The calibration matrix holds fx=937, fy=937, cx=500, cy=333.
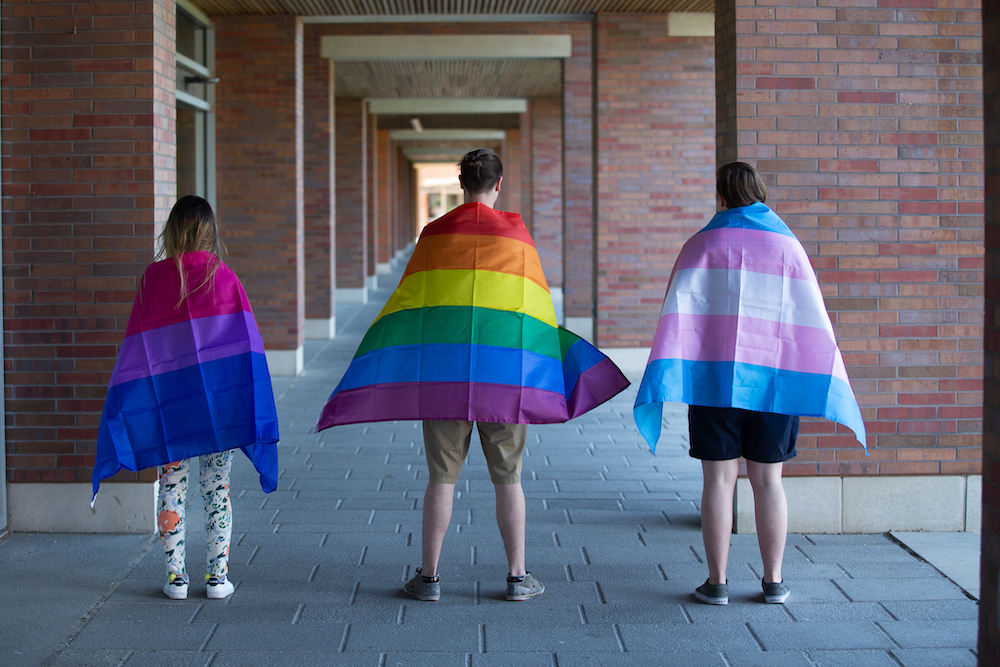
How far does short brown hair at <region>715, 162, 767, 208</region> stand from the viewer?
153 inches

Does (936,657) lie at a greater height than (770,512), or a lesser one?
lesser

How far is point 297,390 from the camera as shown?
372 inches

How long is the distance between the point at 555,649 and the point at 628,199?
7629mm

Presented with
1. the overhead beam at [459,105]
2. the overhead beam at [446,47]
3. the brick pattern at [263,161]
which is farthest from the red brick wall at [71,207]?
the overhead beam at [459,105]

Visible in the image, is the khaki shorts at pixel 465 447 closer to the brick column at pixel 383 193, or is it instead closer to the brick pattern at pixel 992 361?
the brick pattern at pixel 992 361

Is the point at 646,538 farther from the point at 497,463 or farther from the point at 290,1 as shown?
the point at 290,1

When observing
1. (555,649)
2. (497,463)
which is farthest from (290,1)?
(555,649)

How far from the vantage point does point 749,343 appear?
3.81 metres

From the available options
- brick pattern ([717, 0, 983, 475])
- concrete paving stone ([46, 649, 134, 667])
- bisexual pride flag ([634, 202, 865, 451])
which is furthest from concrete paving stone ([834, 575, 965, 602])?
concrete paving stone ([46, 649, 134, 667])

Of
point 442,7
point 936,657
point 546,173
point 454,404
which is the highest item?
point 442,7

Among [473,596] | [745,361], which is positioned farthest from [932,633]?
[473,596]

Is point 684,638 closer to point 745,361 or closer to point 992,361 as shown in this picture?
point 745,361

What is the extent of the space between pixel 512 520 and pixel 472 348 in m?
0.74

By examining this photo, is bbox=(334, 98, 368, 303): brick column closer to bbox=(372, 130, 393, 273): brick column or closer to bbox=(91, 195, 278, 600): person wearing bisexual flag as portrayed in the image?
bbox=(372, 130, 393, 273): brick column
